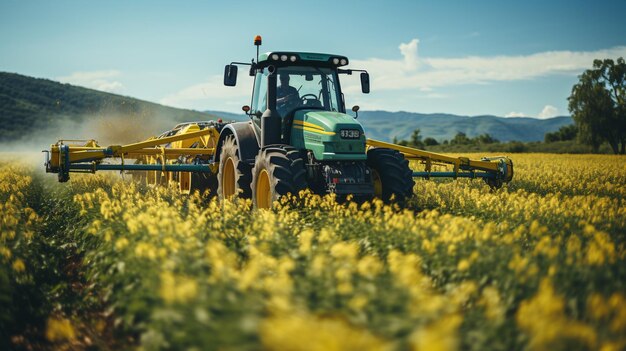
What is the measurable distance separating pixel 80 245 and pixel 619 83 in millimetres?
68284

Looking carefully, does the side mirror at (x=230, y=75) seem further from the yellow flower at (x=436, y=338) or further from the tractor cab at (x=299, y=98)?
the yellow flower at (x=436, y=338)

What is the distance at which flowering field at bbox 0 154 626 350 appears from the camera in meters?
3.03

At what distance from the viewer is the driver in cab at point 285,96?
9.93 m

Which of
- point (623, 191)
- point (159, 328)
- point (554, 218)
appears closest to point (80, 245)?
point (159, 328)

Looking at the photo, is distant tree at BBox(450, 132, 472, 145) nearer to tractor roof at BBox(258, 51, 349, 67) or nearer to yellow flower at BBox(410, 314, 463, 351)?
tractor roof at BBox(258, 51, 349, 67)

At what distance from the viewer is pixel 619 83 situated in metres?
63.6

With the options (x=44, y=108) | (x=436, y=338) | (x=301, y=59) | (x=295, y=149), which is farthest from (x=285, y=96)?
(x=44, y=108)

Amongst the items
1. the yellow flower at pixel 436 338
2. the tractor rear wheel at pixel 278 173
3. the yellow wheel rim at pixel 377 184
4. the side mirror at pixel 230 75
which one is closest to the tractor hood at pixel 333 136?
the tractor rear wheel at pixel 278 173

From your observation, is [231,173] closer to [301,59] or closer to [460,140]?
[301,59]

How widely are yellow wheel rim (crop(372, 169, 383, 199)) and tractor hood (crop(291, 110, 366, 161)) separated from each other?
2.21 feet

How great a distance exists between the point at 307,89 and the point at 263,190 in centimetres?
208

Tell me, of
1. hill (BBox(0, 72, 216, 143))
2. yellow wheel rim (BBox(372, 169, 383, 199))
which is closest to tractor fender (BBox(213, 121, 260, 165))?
yellow wheel rim (BBox(372, 169, 383, 199))

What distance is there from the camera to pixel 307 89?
10.1 meters

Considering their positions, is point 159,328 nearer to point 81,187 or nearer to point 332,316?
point 332,316
